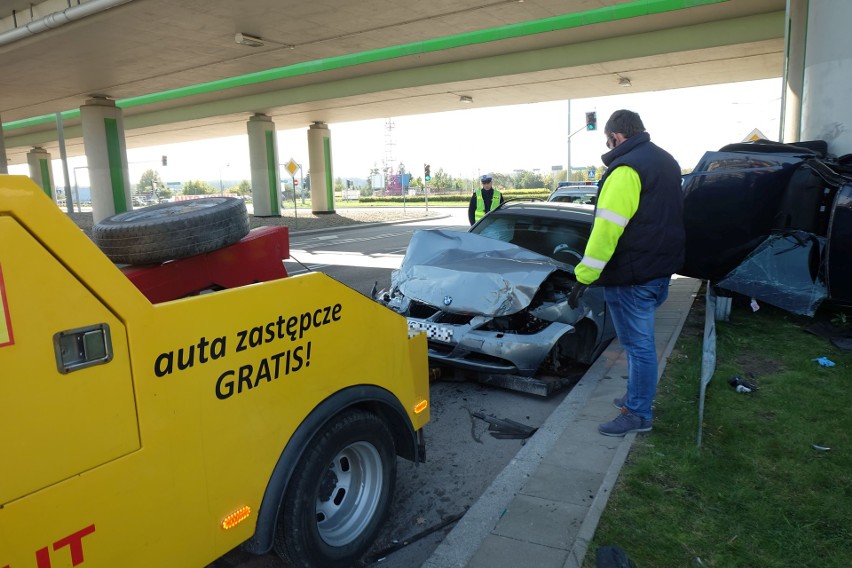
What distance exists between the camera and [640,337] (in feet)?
12.5

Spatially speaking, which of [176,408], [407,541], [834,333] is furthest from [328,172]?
[176,408]

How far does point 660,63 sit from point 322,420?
19.5 metres

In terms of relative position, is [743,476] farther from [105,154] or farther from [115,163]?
[115,163]

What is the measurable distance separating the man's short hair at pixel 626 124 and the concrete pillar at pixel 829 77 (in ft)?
17.3

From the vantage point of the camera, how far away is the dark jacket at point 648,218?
362 centimetres

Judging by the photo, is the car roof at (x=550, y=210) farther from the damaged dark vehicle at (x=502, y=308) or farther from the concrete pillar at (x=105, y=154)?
the concrete pillar at (x=105, y=154)

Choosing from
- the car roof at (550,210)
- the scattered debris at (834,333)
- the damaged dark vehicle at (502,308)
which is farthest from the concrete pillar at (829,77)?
the damaged dark vehicle at (502,308)

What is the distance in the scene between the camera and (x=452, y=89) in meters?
22.5

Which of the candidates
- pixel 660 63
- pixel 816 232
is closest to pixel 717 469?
pixel 816 232

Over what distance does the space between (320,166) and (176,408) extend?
32.7 metres

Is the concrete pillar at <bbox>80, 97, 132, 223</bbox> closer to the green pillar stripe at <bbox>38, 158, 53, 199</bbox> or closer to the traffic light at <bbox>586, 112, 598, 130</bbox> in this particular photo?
the traffic light at <bbox>586, 112, 598, 130</bbox>

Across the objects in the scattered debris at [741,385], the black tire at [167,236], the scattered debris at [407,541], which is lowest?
the scattered debris at [407,541]

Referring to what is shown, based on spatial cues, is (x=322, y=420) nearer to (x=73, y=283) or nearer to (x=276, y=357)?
(x=276, y=357)

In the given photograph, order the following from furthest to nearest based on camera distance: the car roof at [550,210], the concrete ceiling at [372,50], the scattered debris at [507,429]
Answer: the concrete ceiling at [372,50] < the car roof at [550,210] < the scattered debris at [507,429]
